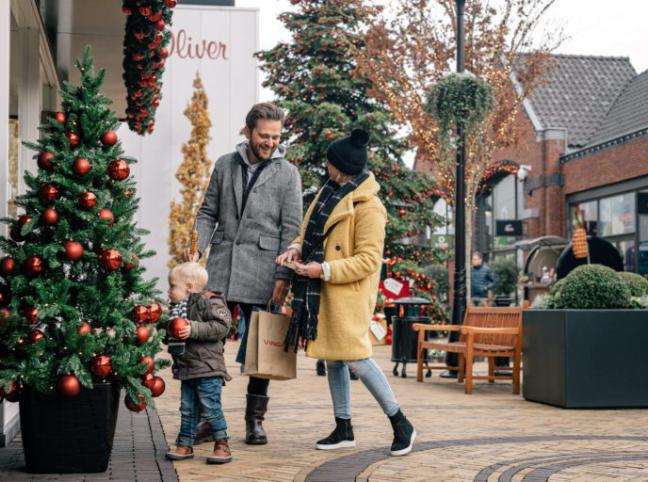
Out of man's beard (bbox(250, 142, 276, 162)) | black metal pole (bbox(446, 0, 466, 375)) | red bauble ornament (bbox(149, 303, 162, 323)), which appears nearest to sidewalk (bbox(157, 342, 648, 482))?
red bauble ornament (bbox(149, 303, 162, 323))

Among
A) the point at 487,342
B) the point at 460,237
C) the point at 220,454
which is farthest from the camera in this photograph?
the point at 460,237

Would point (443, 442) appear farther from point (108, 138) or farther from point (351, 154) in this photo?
point (108, 138)

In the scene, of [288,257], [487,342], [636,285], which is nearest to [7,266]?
[288,257]

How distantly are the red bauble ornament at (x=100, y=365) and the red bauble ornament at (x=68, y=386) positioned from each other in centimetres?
10

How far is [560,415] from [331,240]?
3197 mm

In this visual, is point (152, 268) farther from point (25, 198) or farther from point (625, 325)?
point (25, 198)

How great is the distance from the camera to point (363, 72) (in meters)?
19.5

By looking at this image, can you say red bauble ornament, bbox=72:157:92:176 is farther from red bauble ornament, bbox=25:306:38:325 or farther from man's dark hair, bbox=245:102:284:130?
man's dark hair, bbox=245:102:284:130

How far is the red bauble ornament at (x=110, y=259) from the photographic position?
4.64 metres

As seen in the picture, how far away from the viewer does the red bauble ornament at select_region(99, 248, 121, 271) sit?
4641 millimetres

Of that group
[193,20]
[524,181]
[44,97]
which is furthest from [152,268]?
[524,181]

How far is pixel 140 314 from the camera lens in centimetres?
474

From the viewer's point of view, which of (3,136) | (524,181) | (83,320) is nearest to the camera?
(83,320)

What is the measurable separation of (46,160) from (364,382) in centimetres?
214
